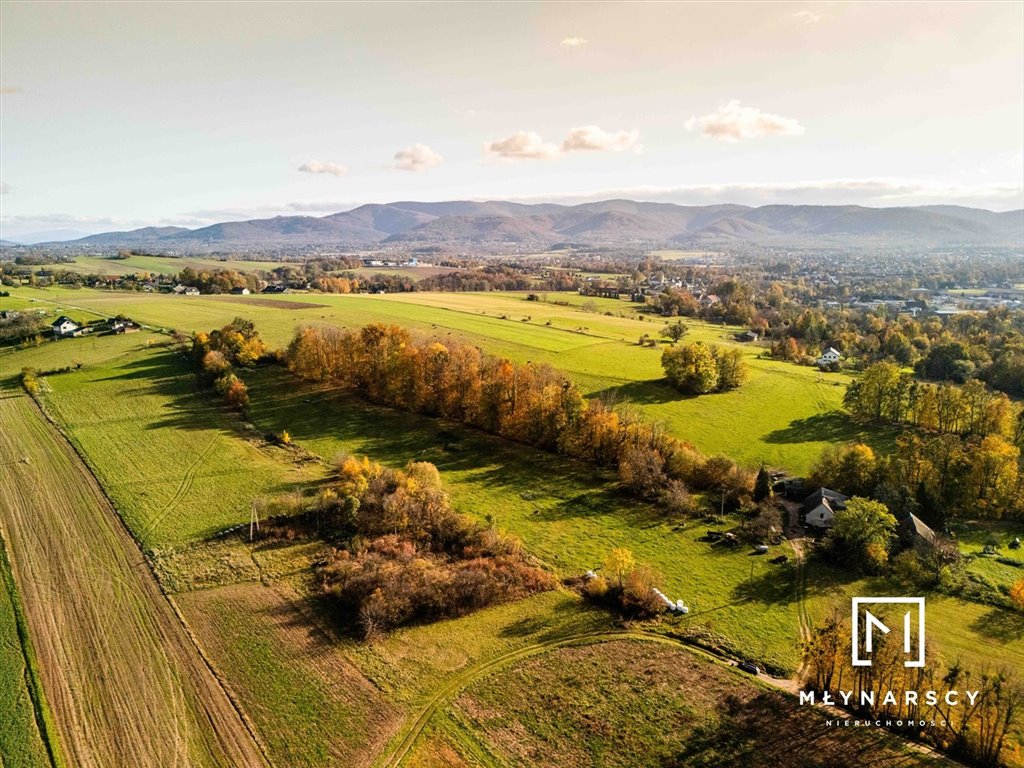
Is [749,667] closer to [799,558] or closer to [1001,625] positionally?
[799,558]

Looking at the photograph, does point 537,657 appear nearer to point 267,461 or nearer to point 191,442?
point 267,461

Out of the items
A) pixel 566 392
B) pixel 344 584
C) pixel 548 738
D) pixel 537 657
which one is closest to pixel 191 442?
pixel 344 584

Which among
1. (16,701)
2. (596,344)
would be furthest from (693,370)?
(16,701)

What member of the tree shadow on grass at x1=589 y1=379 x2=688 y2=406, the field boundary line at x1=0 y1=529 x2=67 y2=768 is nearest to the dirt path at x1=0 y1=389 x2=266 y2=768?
the field boundary line at x1=0 y1=529 x2=67 y2=768

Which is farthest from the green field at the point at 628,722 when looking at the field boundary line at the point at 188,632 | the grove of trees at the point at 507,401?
the grove of trees at the point at 507,401

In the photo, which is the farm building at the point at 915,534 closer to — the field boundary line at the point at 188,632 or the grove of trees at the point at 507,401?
the grove of trees at the point at 507,401

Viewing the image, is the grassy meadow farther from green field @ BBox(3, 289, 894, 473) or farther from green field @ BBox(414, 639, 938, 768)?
green field @ BBox(3, 289, 894, 473)
